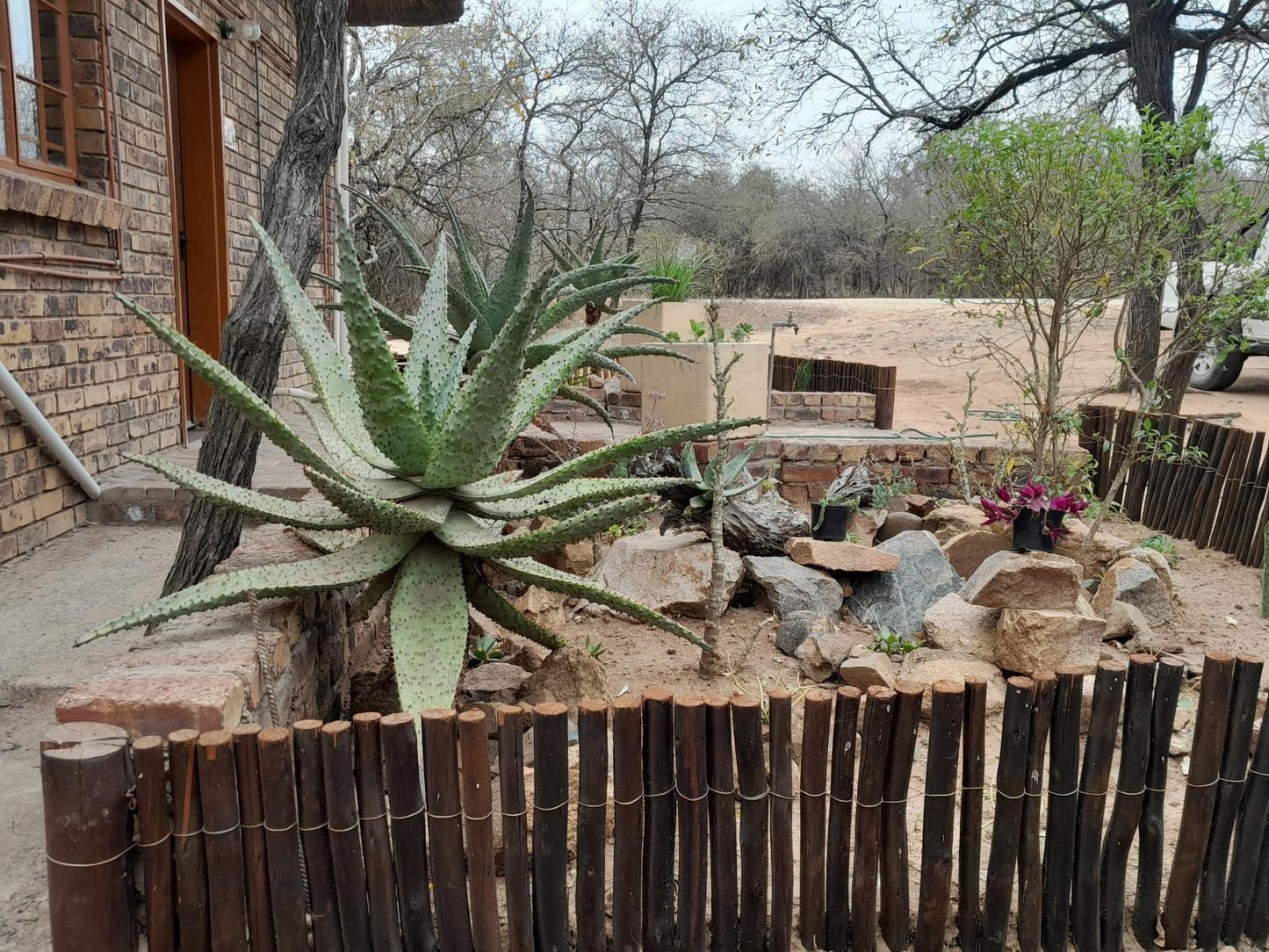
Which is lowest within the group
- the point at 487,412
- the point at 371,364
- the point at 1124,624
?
the point at 1124,624

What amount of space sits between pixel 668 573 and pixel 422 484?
1.89m

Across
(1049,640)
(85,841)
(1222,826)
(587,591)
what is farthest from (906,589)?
(85,841)

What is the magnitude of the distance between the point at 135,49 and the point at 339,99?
297cm

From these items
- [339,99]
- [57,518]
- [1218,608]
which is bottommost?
[1218,608]

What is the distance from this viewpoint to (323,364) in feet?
8.78

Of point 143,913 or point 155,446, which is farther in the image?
point 155,446

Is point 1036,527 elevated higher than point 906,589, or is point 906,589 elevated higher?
point 1036,527

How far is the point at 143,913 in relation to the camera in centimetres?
175

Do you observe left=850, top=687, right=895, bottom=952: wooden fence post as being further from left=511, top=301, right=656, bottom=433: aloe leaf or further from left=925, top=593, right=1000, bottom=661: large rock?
left=925, top=593, right=1000, bottom=661: large rock

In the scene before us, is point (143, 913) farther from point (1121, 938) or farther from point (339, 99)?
point (339, 99)

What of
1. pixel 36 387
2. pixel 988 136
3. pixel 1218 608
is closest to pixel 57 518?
pixel 36 387

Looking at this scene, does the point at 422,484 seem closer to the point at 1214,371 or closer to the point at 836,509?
the point at 836,509

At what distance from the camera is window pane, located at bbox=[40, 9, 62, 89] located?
4.54 m

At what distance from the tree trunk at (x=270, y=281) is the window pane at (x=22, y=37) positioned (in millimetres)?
2110
